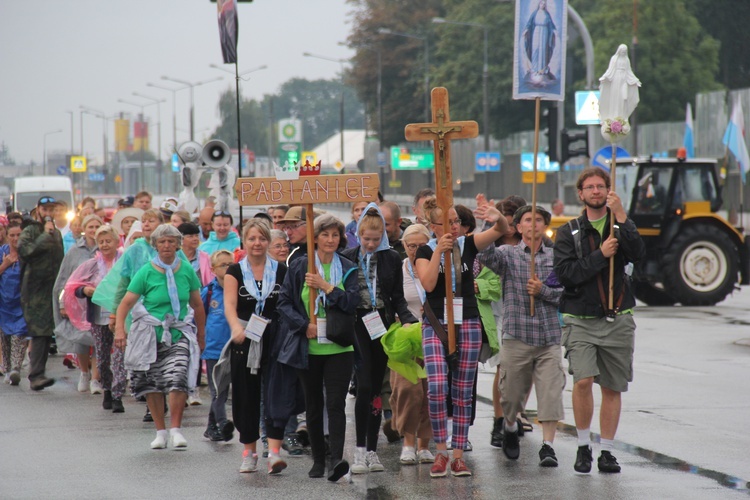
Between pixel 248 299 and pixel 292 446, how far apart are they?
3.99 feet

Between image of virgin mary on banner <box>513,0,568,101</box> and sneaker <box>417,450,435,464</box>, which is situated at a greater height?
image of virgin mary on banner <box>513,0,568,101</box>

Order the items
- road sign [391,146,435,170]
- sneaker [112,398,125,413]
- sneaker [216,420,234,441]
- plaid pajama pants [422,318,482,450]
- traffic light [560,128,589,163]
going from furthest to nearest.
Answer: road sign [391,146,435,170] < traffic light [560,128,589,163] < sneaker [112,398,125,413] < sneaker [216,420,234,441] < plaid pajama pants [422,318,482,450]

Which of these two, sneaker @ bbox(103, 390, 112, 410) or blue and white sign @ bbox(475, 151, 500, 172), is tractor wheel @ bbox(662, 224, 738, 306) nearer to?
sneaker @ bbox(103, 390, 112, 410)

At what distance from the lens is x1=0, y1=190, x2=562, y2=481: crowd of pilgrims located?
7.90m

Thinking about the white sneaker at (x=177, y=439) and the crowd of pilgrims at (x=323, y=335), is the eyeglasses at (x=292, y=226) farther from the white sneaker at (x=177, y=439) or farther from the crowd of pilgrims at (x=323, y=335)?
the white sneaker at (x=177, y=439)

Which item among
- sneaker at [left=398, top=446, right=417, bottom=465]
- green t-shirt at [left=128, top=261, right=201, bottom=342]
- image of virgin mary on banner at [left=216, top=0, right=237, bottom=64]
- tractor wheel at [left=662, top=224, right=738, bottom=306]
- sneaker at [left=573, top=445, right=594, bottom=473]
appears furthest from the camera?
tractor wheel at [left=662, top=224, right=738, bottom=306]

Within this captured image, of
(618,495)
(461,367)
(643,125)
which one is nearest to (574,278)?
(461,367)

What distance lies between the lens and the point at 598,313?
787 centimetres

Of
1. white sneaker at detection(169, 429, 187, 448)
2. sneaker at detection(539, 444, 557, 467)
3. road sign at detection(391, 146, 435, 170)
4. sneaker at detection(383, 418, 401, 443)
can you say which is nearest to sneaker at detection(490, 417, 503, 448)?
sneaker at detection(383, 418, 401, 443)

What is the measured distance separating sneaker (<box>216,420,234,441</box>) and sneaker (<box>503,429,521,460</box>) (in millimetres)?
2089

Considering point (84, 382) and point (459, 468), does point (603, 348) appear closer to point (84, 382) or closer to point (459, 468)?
point (459, 468)

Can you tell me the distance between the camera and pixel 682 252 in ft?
67.9

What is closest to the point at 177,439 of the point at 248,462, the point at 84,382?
the point at 248,462

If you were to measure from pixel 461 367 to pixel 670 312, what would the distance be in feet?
42.4
